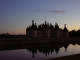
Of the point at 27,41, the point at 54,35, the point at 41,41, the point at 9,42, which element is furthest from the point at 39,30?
the point at 9,42

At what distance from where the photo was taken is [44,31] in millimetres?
96875

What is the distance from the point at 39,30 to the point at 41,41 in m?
34.7

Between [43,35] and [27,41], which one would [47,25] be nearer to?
[43,35]

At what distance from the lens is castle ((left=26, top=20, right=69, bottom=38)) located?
8919cm

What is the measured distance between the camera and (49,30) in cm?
9875

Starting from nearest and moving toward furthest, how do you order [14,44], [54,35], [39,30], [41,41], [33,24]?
1. [14,44]
2. [41,41]
3. [33,24]
4. [39,30]
5. [54,35]

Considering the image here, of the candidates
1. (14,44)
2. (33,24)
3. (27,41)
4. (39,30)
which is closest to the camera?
(14,44)

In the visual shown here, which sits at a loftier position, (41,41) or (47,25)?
(47,25)

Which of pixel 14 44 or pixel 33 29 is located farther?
pixel 33 29

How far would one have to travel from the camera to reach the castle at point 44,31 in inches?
3511

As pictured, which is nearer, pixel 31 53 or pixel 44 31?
pixel 31 53

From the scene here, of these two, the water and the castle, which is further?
the castle

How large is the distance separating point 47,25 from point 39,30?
251 inches

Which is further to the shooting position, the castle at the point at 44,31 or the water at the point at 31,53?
the castle at the point at 44,31
